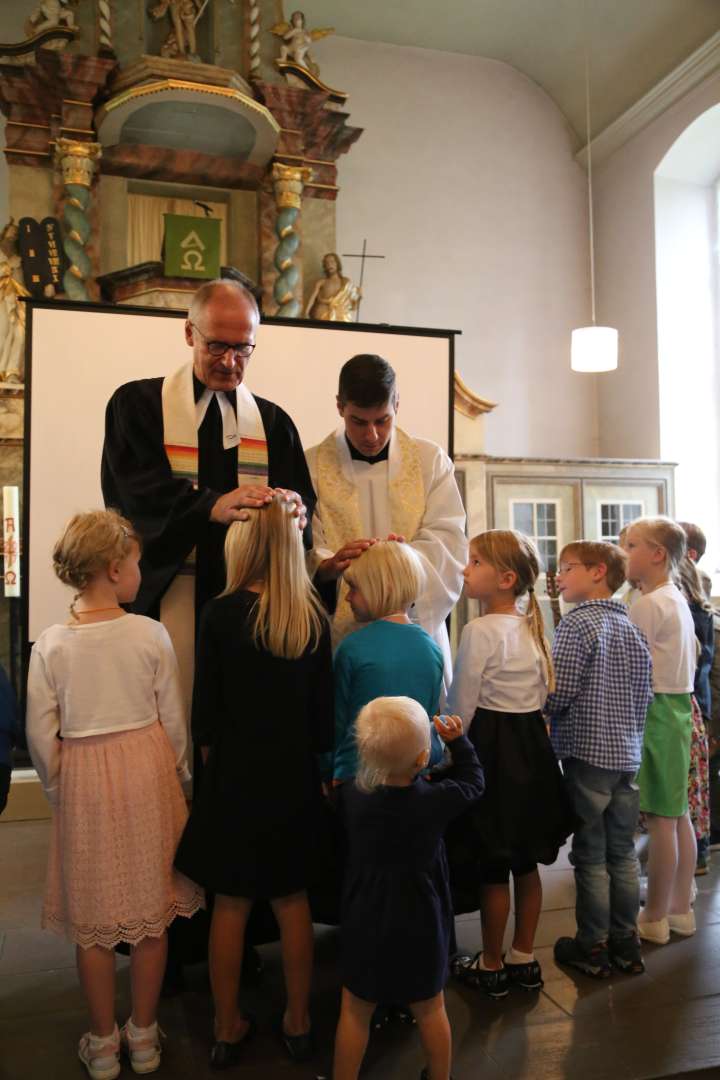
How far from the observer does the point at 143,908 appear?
2449 millimetres

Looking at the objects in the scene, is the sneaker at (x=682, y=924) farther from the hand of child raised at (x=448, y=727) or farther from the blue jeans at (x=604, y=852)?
the hand of child raised at (x=448, y=727)

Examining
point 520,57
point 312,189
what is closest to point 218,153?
point 312,189

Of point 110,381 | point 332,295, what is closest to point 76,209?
point 332,295

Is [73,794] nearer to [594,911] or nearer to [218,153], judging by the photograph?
[594,911]

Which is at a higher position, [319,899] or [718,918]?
[319,899]

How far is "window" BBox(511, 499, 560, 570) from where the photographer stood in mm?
9242

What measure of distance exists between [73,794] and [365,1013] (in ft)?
2.94

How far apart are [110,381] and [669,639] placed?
9.20ft

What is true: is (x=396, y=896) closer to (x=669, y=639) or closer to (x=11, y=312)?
(x=669, y=639)

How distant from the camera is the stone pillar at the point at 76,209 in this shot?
868 cm

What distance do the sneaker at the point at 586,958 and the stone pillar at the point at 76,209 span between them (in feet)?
24.0

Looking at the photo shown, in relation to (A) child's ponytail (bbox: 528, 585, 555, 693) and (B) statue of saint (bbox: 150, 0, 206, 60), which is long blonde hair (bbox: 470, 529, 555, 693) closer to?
(A) child's ponytail (bbox: 528, 585, 555, 693)

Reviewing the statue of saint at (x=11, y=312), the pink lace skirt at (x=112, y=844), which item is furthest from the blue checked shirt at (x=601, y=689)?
the statue of saint at (x=11, y=312)

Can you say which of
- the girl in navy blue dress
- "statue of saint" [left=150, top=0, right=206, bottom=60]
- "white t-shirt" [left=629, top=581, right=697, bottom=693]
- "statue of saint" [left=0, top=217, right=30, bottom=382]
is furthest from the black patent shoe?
"statue of saint" [left=150, top=0, right=206, bottom=60]
